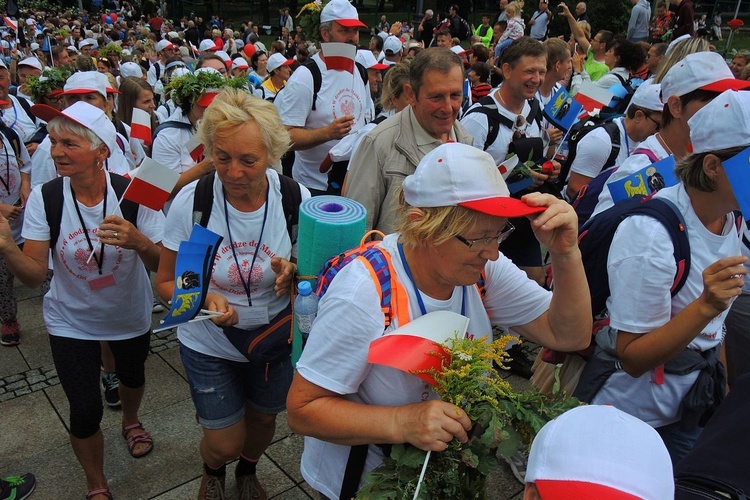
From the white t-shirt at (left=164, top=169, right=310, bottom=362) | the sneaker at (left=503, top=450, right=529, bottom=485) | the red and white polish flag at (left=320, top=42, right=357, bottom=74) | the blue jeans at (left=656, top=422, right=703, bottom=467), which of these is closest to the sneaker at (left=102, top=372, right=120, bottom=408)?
the white t-shirt at (left=164, top=169, right=310, bottom=362)

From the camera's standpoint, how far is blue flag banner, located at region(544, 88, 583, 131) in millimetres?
5043

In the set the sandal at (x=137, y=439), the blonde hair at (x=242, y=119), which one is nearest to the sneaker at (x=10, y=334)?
the sandal at (x=137, y=439)

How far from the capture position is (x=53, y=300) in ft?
10.7

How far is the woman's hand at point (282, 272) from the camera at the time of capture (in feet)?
9.31

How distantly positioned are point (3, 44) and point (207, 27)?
59.9 ft

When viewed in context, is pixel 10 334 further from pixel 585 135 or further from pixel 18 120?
pixel 585 135

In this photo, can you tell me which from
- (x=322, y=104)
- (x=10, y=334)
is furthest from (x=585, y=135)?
(x=10, y=334)

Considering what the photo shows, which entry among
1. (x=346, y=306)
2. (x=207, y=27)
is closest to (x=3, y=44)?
(x=207, y=27)

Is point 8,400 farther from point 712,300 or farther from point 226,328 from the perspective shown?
point 712,300

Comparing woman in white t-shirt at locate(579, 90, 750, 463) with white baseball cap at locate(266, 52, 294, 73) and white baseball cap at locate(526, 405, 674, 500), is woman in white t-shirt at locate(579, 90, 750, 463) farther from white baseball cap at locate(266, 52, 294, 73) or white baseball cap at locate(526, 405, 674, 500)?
white baseball cap at locate(266, 52, 294, 73)

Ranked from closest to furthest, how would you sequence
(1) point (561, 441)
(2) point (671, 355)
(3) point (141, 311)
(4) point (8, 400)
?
(1) point (561, 441) < (2) point (671, 355) < (3) point (141, 311) < (4) point (8, 400)

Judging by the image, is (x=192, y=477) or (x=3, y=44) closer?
(x=192, y=477)

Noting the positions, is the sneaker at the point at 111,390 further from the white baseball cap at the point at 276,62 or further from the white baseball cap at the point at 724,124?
the white baseball cap at the point at 276,62

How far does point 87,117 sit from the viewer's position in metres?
3.21
